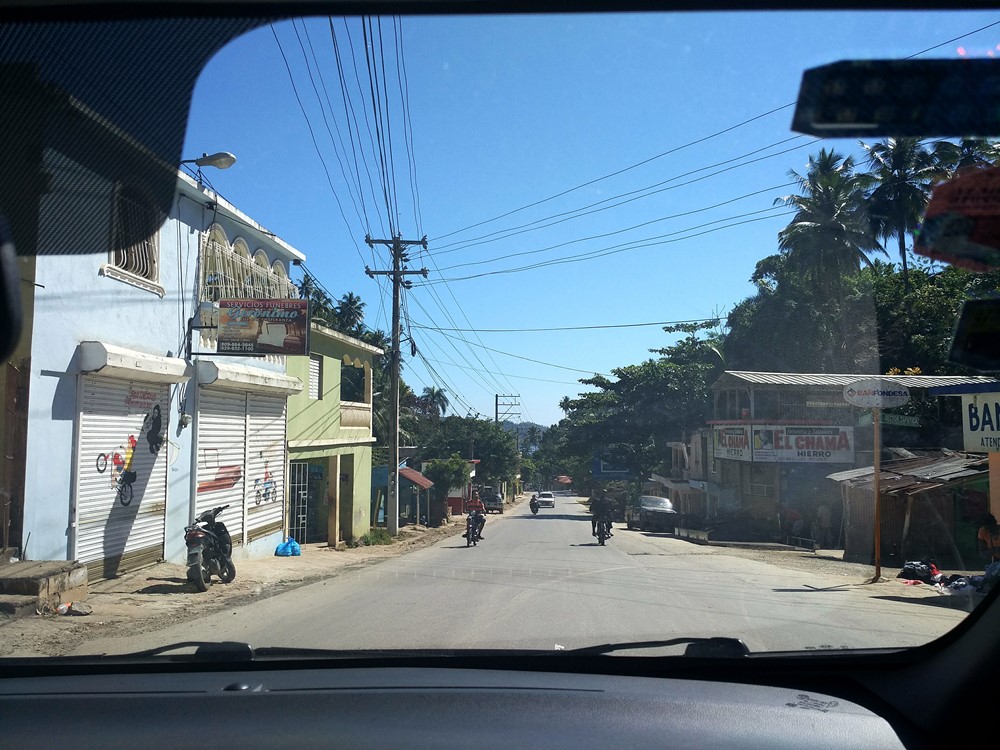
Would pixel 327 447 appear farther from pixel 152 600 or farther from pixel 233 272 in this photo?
pixel 152 600

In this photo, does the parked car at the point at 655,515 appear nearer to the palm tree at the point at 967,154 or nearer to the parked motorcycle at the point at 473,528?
the parked motorcycle at the point at 473,528

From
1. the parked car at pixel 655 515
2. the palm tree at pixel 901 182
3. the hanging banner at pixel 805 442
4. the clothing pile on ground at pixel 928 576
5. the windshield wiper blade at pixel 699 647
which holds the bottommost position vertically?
the parked car at pixel 655 515

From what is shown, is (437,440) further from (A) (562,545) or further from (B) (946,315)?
(B) (946,315)

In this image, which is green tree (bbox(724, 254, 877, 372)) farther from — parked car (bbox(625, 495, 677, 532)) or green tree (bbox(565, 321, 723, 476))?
parked car (bbox(625, 495, 677, 532))

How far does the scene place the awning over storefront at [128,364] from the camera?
1071 cm

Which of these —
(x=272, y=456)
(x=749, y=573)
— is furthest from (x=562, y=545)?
(x=749, y=573)

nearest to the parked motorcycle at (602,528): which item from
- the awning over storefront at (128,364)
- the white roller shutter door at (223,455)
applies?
the white roller shutter door at (223,455)

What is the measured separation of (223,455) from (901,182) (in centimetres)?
1360

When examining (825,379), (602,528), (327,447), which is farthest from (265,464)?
(825,379)

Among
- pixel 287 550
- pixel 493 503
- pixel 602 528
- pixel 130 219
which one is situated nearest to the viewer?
pixel 130 219

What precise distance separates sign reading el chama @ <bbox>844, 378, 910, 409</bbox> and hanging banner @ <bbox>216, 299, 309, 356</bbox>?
9352mm

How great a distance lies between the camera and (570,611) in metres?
7.64

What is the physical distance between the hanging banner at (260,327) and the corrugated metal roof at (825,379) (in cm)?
725

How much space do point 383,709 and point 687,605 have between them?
17.2ft
